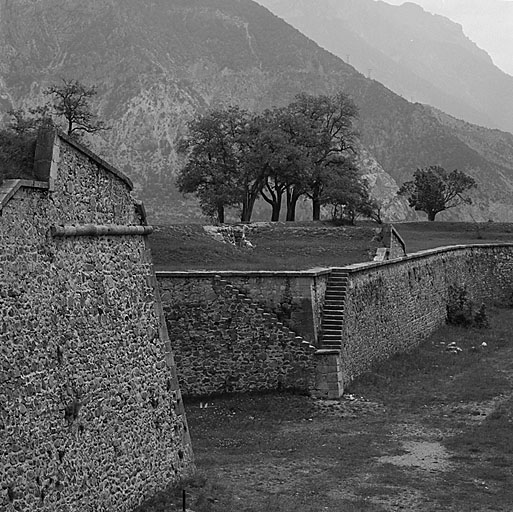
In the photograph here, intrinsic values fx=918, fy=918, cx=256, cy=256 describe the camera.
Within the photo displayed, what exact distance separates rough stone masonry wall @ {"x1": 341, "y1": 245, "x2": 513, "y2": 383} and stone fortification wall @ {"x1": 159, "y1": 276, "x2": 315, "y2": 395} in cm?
173

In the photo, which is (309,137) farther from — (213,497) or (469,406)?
(213,497)

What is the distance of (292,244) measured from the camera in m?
37.8

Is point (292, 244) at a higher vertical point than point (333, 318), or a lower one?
higher

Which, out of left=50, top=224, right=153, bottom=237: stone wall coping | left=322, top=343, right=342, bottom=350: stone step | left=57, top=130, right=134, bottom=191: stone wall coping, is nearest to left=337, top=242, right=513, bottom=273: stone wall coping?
left=322, top=343, right=342, bottom=350: stone step

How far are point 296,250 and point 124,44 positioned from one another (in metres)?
130

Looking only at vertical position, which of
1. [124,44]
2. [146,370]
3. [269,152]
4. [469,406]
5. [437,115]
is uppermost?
[124,44]

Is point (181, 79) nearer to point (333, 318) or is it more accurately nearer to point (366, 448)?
point (333, 318)

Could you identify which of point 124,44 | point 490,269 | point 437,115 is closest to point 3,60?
point 124,44

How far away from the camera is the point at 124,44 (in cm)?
15875

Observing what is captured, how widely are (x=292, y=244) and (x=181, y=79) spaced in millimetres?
123668

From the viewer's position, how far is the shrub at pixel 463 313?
36344 mm

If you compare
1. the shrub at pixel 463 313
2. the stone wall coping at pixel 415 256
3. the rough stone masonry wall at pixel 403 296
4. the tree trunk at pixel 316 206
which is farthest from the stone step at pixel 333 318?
the tree trunk at pixel 316 206

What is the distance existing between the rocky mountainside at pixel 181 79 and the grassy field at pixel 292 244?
67578 mm

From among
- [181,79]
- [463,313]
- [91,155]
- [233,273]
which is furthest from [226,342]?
[181,79]
